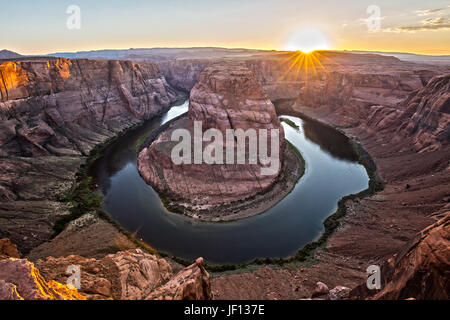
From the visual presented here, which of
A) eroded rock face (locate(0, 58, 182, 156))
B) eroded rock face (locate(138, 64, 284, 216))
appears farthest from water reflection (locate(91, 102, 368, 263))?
eroded rock face (locate(0, 58, 182, 156))

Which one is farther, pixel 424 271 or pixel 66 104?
pixel 66 104

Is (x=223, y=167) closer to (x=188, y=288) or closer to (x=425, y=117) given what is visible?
(x=188, y=288)

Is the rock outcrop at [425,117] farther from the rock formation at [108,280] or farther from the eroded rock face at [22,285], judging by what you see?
the eroded rock face at [22,285]

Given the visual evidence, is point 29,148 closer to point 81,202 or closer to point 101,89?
point 81,202

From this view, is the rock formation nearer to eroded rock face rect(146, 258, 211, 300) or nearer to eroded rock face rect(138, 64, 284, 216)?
eroded rock face rect(146, 258, 211, 300)

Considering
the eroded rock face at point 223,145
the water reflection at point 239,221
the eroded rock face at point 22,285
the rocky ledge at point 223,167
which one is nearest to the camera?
the eroded rock face at point 22,285

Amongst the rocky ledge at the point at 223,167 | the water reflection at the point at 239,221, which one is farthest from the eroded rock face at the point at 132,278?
the rocky ledge at the point at 223,167

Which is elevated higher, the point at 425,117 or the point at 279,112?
the point at 279,112

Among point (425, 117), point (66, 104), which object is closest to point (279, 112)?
point (425, 117)
